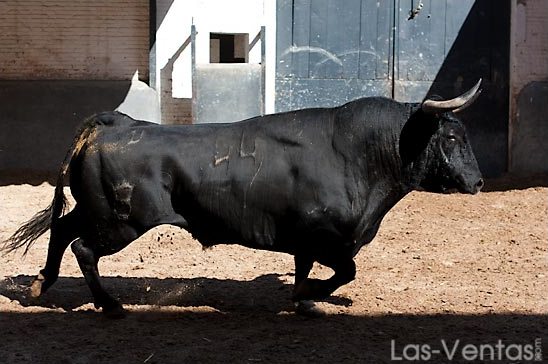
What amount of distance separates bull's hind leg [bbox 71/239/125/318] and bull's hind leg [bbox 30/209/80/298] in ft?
0.85

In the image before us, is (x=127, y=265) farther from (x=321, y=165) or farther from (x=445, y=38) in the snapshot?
(x=445, y=38)

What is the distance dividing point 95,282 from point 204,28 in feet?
21.8

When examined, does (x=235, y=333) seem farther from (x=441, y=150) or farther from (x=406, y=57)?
(x=406, y=57)

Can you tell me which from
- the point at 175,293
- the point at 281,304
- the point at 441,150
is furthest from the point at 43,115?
the point at 441,150

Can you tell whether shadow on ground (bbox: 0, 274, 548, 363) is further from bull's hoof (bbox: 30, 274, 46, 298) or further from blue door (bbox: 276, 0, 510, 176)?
blue door (bbox: 276, 0, 510, 176)

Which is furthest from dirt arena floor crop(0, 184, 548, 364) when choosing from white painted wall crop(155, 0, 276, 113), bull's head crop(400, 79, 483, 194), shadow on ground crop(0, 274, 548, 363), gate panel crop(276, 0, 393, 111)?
white painted wall crop(155, 0, 276, 113)

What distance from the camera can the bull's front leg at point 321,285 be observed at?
6020mm

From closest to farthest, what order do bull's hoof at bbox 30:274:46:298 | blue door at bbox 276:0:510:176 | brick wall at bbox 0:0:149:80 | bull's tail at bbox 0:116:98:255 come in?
bull's tail at bbox 0:116:98:255
bull's hoof at bbox 30:274:46:298
brick wall at bbox 0:0:149:80
blue door at bbox 276:0:510:176

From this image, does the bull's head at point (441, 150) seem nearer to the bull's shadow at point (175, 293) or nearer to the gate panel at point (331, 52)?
the bull's shadow at point (175, 293)

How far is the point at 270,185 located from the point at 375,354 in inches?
52.4

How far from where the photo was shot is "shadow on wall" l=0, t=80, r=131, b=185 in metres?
12.2

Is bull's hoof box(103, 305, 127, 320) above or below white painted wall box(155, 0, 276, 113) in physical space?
below

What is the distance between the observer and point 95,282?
6051mm

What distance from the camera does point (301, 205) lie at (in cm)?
593
